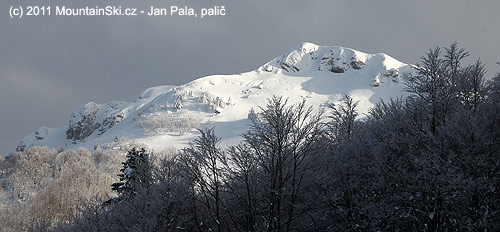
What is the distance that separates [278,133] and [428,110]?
9.28 m

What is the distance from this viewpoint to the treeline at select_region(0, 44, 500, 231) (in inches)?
634

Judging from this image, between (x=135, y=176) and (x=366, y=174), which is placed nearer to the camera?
(x=366, y=174)

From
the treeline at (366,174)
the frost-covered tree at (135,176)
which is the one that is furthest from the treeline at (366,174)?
the frost-covered tree at (135,176)

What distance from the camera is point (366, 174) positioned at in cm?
2123

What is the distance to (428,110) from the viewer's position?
22.1 metres

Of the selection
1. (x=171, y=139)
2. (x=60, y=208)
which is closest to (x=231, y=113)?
(x=171, y=139)

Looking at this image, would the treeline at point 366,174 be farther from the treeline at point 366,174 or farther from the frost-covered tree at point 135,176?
the frost-covered tree at point 135,176

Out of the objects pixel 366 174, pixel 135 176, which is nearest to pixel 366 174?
pixel 366 174

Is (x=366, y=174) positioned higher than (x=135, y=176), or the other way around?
(x=366, y=174)

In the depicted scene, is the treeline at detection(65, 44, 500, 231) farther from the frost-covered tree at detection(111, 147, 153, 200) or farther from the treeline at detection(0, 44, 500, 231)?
the frost-covered tree at detection(111, 147, 153, 200)

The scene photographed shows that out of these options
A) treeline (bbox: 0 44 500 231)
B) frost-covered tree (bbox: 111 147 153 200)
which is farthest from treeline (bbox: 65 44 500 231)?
frost-covered tree (bbox: 111 147 153 200)

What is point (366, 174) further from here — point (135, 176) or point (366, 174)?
point (135, 176)

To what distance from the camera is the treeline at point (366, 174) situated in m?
16.1

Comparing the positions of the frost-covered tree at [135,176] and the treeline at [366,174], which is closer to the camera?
the treeline at [366,174]
